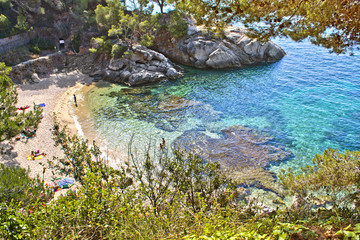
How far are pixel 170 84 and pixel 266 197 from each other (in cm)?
2558

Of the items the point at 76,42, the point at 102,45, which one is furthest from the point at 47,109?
the point at 76,42

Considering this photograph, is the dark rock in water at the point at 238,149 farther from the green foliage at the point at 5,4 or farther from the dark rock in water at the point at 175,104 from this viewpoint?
the green foliage at the point at 5,4

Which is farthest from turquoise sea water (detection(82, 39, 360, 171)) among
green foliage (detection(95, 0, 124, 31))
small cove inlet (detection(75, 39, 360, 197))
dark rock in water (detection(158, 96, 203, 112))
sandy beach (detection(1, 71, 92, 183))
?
green foliage (detection(95, 0, 124, 31))

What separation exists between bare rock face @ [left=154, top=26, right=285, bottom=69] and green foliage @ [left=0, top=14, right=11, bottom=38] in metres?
28.3

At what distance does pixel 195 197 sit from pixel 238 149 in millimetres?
10586

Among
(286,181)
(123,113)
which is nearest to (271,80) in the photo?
(123,113)

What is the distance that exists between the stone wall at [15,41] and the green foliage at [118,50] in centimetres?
1862

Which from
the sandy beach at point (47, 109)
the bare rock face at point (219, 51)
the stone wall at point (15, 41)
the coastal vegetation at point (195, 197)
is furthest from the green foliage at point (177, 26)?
the coastal vegetation at point (195, 197)

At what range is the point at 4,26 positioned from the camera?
41.1 m

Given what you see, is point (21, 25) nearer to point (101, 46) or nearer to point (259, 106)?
point (101, 46)

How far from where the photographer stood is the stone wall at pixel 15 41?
41000 mm

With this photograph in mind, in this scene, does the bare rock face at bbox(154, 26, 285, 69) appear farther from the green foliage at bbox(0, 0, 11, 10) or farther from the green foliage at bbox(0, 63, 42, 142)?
the green foliage at bbox(0, 63, 42, 142)

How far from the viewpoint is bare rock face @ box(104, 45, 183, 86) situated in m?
38.4

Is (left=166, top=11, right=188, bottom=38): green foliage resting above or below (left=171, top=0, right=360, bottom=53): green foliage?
above
